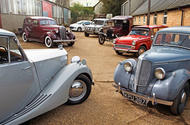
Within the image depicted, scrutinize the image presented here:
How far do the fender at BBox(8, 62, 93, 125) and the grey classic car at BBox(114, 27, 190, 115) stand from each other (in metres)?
1.00

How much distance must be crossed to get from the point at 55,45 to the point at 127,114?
9.23 m

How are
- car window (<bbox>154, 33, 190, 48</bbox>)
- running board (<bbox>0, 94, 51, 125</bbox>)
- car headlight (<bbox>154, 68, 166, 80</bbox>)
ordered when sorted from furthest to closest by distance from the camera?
car window (<bbox>154, 33, 190, 48</bbox>) → car headlight (<bbox>154, 68, 166, 80</bbox>) → running board (<bbox>0, 94, 51, 125</bbox>)

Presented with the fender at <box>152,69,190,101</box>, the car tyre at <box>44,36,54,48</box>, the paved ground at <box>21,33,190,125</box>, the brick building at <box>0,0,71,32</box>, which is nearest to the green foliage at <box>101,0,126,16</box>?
the brick building at <box>0,0,71,32</box>

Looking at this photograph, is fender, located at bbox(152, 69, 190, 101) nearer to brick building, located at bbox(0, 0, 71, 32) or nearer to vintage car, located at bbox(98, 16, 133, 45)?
vintage car, located at bbox(98, 16, 133, 45)

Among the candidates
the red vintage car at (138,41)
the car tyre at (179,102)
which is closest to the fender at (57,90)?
the car tyre at (179,102)

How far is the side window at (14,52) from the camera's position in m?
2.67

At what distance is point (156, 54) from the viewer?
379cm

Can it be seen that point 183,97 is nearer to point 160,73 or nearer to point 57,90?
point 160,73

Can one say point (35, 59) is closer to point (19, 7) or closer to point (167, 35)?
point (167, 35)

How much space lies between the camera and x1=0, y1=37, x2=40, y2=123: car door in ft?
8.21

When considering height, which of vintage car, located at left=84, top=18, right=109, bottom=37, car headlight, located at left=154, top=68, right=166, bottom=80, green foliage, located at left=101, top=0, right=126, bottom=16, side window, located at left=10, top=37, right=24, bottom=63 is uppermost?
green foliage, located at left=101, top=0, right=126, bottom=16

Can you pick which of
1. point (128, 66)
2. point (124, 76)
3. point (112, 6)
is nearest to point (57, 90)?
point (124, 76)

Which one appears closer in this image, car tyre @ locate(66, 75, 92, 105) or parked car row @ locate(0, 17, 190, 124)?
parked car row @ locate(0, 17, 190, 124)

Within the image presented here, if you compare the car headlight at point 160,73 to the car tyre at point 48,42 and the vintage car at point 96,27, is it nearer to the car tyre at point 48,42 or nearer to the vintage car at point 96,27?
the car tyre at point 48,42
